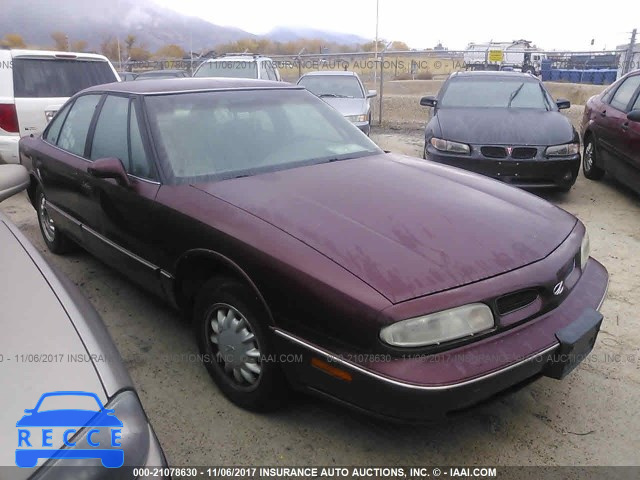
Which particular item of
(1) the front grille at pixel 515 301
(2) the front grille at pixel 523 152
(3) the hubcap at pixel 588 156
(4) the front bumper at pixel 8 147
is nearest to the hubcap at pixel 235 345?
(1) the front grille at pixel 515 301

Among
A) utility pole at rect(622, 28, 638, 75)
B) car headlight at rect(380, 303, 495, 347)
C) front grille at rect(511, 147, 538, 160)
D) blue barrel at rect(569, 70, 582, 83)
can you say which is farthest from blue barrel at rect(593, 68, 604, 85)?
car headlight at rect(380, 303, 495, 347)

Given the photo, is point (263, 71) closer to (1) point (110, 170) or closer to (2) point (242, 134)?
(2) point (242, 134)

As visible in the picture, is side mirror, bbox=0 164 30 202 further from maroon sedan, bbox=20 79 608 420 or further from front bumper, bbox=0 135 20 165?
front bumper, bbox=0 135 20 165

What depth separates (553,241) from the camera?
246 centimetres

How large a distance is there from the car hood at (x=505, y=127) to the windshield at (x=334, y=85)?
12.4 ft

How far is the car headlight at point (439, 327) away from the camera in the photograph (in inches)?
75.4

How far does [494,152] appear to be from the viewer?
18.7 ft

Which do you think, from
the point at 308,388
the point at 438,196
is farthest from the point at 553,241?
the point at 308,388

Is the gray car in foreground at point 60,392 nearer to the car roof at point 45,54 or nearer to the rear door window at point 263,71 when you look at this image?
the car roof at point 45,54

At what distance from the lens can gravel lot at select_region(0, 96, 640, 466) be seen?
234 centimetres

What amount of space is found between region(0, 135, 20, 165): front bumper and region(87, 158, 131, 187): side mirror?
3.88 metres

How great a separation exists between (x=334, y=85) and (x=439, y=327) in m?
8.91

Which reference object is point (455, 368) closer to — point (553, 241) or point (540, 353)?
point (540, 353)

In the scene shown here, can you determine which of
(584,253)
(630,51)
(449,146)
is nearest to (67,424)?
(584,253)
